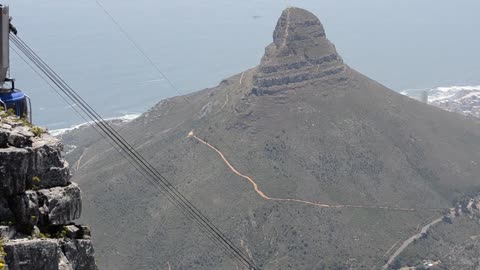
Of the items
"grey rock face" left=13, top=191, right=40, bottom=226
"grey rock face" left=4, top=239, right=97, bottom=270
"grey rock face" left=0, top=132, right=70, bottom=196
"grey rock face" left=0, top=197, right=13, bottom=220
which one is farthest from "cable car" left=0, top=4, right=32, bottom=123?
"grey rock face" left=4, top=239, right=97, bottom=270

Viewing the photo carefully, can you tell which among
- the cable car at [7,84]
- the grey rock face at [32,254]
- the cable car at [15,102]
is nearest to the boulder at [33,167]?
the grey rock face at [32,254]

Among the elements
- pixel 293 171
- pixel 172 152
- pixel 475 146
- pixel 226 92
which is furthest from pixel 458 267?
pixel 226 92

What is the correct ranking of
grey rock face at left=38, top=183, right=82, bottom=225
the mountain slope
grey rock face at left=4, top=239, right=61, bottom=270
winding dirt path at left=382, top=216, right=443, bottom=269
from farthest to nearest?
the mountain slope
winding dirt path at left=382, top=216, right=443, bottom=269
grey rock face at left=38, top=183, right=82, bottom=225
grey rock face at left=4, top=239, right=61, bottom=270

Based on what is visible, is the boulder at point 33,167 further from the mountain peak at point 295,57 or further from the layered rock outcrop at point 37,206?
the mountain peak at point 295,57

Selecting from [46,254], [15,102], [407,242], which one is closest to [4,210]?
[46,254]

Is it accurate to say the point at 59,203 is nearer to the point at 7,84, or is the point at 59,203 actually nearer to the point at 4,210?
the point at 4,210

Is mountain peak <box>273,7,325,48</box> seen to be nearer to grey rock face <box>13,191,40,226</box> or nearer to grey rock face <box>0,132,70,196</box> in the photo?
grey rock face <box>0,132,70,196</box>

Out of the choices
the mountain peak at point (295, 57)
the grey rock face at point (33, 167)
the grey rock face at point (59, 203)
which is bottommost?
the mountain peak at point (295, 57)

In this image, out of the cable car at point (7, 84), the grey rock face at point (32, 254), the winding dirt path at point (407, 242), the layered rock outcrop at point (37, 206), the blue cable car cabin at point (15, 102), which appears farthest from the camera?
the winding dirt path at point (407, 242)
